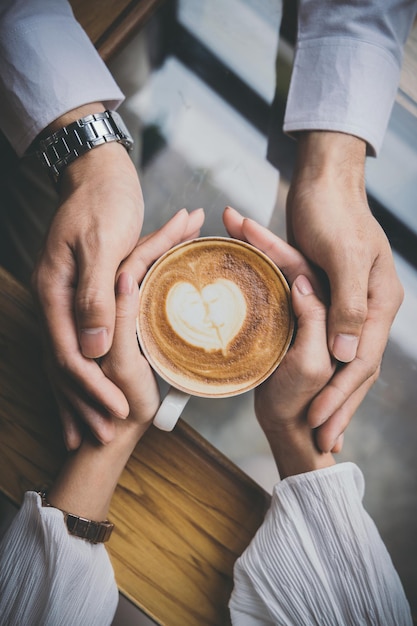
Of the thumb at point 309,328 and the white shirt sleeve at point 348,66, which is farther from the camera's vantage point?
the white shirt sleeve at point 348,66

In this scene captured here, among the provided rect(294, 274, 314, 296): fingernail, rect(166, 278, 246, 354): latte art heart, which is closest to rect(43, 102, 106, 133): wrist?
rect(166, 278, 246, 354): latte art heart

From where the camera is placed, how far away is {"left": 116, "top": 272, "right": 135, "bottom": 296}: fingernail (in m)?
0.81

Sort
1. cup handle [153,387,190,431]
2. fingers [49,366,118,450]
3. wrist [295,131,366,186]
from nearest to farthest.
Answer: cup handle [153,387,190,431] → fingers [49,366,118,450] → wrist [295,131,366,186]

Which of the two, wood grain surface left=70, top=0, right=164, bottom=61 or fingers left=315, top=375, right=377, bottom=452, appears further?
wood grain surface left=70, top=0, right=164, bottom=61

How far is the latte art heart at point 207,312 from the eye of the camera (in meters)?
0.83

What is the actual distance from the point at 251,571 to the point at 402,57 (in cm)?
105

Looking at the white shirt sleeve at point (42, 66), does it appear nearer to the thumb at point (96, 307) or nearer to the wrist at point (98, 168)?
the wrist at point (98, 168)

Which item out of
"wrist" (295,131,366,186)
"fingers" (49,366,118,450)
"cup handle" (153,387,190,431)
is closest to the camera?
"cup handle" (153,387,190,431)

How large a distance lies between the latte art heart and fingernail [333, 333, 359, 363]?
17 cm

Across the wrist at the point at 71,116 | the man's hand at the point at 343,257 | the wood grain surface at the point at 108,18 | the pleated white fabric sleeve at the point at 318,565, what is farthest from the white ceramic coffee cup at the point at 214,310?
the wood grain surface at the point at 108,18

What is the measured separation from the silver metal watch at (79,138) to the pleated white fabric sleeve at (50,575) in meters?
0.60

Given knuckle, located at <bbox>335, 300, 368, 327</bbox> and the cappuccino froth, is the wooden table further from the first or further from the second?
knuckle, located at <bbox>335, 300, 368, 327</bbox>

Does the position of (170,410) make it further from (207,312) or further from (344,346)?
(344,346)

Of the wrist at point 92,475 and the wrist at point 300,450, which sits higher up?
the wrist at point 300,450
